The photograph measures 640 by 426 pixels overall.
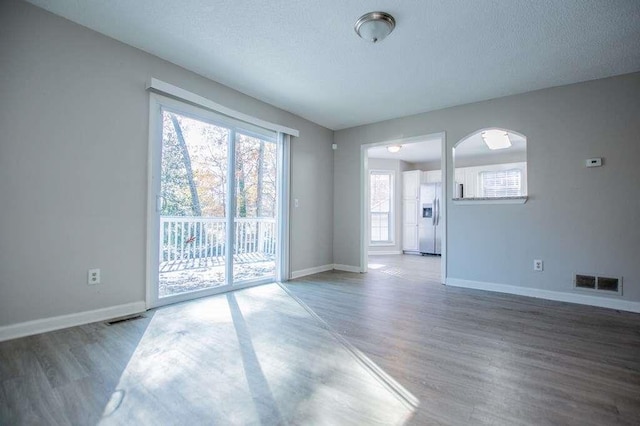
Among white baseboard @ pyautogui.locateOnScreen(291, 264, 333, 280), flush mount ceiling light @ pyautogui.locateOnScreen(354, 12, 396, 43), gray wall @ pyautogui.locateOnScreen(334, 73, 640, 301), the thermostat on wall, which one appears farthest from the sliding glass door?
the thermostat on wall

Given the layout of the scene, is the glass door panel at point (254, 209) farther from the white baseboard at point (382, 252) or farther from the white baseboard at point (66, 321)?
the white baseboard at point (382, 252)

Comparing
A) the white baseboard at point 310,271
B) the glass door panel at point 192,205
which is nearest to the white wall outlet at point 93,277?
the glass door panel at point 192,205

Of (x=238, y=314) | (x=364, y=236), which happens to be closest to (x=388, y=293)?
(x=364, y=236)

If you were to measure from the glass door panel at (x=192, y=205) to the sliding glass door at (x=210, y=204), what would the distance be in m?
0.01

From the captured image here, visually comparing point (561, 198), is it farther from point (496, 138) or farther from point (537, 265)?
point (496, 138)

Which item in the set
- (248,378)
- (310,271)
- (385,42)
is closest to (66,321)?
(248,378)

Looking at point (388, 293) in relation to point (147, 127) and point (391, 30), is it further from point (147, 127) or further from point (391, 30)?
point (147, 127)

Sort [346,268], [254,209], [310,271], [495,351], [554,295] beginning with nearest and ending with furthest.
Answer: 1. [495,351]
2. [554,295]
3. [254,209]
4. [310,271]
5. [346,268]

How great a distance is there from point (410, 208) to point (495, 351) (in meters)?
5.90

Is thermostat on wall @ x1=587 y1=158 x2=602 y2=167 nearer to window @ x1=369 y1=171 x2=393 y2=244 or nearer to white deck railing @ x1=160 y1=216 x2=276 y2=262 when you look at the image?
white deck railing @ x1=160 y1=216 x2=276 y2=262

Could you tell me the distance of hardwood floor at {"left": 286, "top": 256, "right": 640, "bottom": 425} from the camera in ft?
4.60

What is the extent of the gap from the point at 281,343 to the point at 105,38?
2950 mm

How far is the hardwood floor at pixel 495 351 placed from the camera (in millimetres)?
1402

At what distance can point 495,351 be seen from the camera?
2014 mm
